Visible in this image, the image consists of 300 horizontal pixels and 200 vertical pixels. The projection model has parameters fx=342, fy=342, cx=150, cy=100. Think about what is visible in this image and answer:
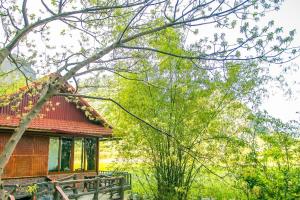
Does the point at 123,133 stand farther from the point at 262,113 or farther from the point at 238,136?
the point at 262,113

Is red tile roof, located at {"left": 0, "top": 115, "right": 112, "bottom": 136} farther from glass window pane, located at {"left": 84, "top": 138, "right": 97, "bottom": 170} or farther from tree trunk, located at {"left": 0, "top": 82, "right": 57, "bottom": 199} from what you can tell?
tree trunk, located at {"left": 0, "top": 82, "right": 57, "bottom": 199}

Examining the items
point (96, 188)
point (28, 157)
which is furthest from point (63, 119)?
point (96, 188)

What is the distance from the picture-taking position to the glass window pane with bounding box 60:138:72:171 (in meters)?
13.5

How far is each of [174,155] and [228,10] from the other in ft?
18.1

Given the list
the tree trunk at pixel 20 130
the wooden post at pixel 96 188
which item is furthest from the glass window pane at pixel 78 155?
the tree trunk at pixel 20 130

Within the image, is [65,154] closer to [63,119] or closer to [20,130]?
[63,119]

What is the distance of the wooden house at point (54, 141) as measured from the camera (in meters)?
11.5

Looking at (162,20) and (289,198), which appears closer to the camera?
(162,20)

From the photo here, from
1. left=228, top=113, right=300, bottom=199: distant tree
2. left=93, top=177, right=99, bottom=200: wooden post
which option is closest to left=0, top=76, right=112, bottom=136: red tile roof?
left=93, top=177, right=99, bottom=200: wooden post

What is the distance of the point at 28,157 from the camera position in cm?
1209

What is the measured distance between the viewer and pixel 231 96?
8.80 metres

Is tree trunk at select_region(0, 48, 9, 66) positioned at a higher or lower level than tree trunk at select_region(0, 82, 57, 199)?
higher

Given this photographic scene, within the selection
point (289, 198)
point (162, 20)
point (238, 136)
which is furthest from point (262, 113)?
point (162, 20)

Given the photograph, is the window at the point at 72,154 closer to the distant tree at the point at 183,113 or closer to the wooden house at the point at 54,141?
the wooden house at the point at 54,141
